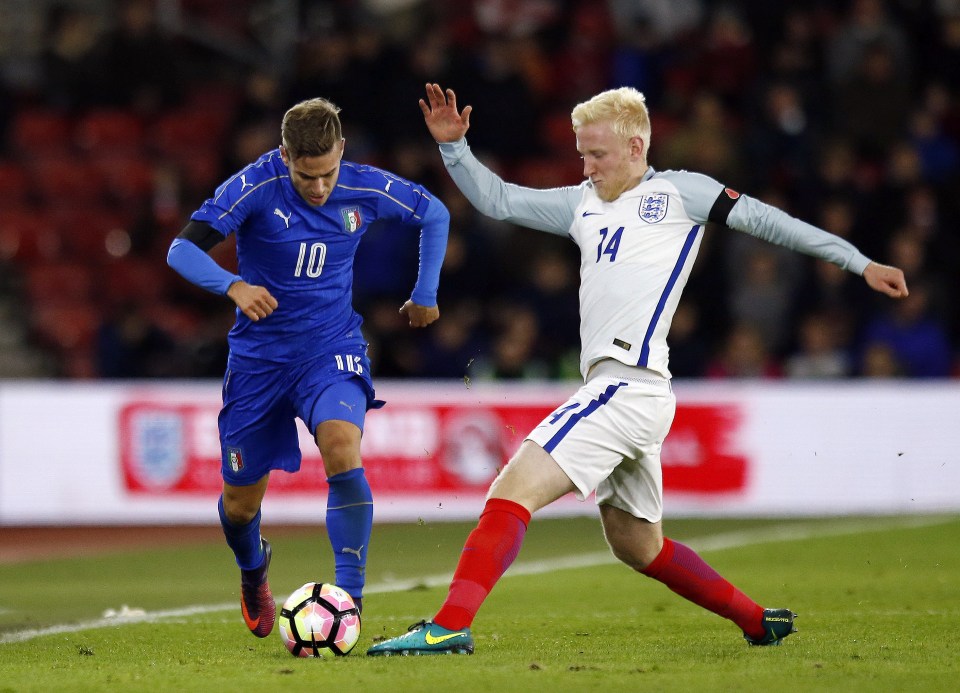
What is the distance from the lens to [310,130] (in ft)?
19.3

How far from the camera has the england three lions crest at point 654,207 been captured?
18.7 feet

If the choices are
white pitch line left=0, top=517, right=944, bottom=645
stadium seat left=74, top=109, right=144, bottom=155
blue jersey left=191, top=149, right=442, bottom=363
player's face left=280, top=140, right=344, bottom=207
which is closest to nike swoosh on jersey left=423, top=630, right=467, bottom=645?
blue jersey left=191, top=149, right=442, bottom=363

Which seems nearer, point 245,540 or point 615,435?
point 615,435

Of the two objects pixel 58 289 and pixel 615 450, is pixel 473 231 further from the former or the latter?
pixel 615 450

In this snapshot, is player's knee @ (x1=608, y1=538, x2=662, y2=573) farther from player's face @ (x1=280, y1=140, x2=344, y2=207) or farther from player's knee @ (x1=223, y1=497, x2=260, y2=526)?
player's face @ (x1=280, y1=140, x2=344, y2=207)

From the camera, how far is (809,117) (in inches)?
555

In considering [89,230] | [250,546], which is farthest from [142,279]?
[250,546]

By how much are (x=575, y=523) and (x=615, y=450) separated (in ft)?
23.3

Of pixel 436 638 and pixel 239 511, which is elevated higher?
pixel 239 511

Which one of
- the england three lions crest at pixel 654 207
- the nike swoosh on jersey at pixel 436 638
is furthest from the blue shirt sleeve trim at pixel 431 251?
the nike swoosh on jersey at pixel 436 638

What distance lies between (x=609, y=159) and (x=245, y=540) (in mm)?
2310

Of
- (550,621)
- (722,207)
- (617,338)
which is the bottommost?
(550,621)

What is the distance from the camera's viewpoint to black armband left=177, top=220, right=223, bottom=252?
5.94 m

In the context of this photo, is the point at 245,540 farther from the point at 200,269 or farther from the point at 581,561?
Answer: the point at 581,561
